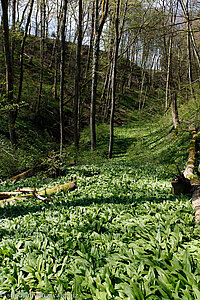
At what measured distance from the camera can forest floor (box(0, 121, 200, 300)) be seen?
7.28 ft

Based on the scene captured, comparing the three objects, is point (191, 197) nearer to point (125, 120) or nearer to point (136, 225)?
point (136, 225)

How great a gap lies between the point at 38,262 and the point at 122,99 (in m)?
29.2

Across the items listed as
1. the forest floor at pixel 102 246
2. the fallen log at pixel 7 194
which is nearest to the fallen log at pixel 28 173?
the fallen log at pixel 7 194

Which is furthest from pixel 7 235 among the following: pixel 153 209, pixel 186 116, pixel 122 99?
pixel 122 99

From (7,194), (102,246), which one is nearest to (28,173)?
(7,194)

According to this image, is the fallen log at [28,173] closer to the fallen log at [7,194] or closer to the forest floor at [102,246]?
the fallen log at [7,194]

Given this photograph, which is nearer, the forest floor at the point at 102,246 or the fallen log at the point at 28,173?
the forest floor at the point at 102,246

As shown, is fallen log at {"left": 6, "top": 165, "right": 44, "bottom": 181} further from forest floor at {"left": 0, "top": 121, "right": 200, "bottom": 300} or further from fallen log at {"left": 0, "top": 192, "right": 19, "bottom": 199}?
forest floor at {"left": 0, "top": 121, "right": 200, "bottom": 300}

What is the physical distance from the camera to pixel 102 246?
9.70 feet

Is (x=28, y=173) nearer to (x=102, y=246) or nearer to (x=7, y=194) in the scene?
(x=7, y=194)

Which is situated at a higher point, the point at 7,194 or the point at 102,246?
the point at 102,246

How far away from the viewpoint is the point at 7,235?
3.59m

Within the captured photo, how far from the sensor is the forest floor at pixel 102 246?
222cm

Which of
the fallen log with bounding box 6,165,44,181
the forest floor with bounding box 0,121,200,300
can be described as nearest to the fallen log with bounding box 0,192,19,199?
the forest floor with bounding box 0,121,200,300
